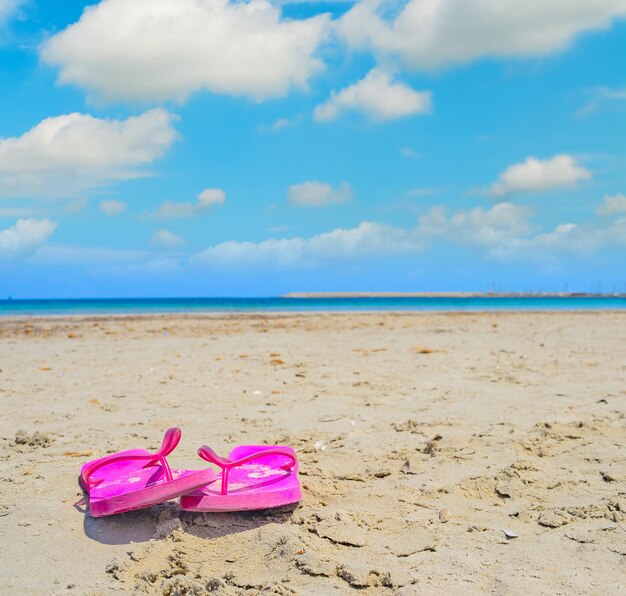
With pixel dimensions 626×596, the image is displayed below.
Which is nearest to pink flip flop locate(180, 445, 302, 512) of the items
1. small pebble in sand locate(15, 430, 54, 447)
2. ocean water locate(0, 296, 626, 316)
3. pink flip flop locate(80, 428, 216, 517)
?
pink flip flop locate(80, 428, 216, 517)

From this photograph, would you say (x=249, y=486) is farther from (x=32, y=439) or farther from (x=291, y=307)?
(x=291, y=307)

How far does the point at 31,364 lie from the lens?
7500 mm

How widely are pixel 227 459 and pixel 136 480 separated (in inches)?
18.1

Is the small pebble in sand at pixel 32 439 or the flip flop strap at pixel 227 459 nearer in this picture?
the flip flop strap at pixel 227 459

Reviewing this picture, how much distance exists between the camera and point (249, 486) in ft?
9.06

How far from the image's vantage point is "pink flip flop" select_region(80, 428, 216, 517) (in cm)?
250

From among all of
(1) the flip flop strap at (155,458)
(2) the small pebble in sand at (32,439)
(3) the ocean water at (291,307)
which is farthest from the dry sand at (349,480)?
(3) the ocean water at (291,307)

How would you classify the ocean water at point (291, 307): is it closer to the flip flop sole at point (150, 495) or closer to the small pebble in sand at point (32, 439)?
the small pebble in sand at point (32, 439)

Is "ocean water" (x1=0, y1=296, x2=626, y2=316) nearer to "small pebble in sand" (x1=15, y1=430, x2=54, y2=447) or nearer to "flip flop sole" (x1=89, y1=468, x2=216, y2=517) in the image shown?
"small pebble in sand" (x1=15, y1=430, x2=54, y2=447)

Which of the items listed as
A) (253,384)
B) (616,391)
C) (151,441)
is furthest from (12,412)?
(616,391)

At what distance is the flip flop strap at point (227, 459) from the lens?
106 inches

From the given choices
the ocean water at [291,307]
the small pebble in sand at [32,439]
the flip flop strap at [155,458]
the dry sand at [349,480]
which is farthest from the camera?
the ocean water at [291,307]

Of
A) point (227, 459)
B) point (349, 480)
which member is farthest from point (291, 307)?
point (227, 459)

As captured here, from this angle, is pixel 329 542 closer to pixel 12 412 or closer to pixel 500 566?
pixel 500 566
